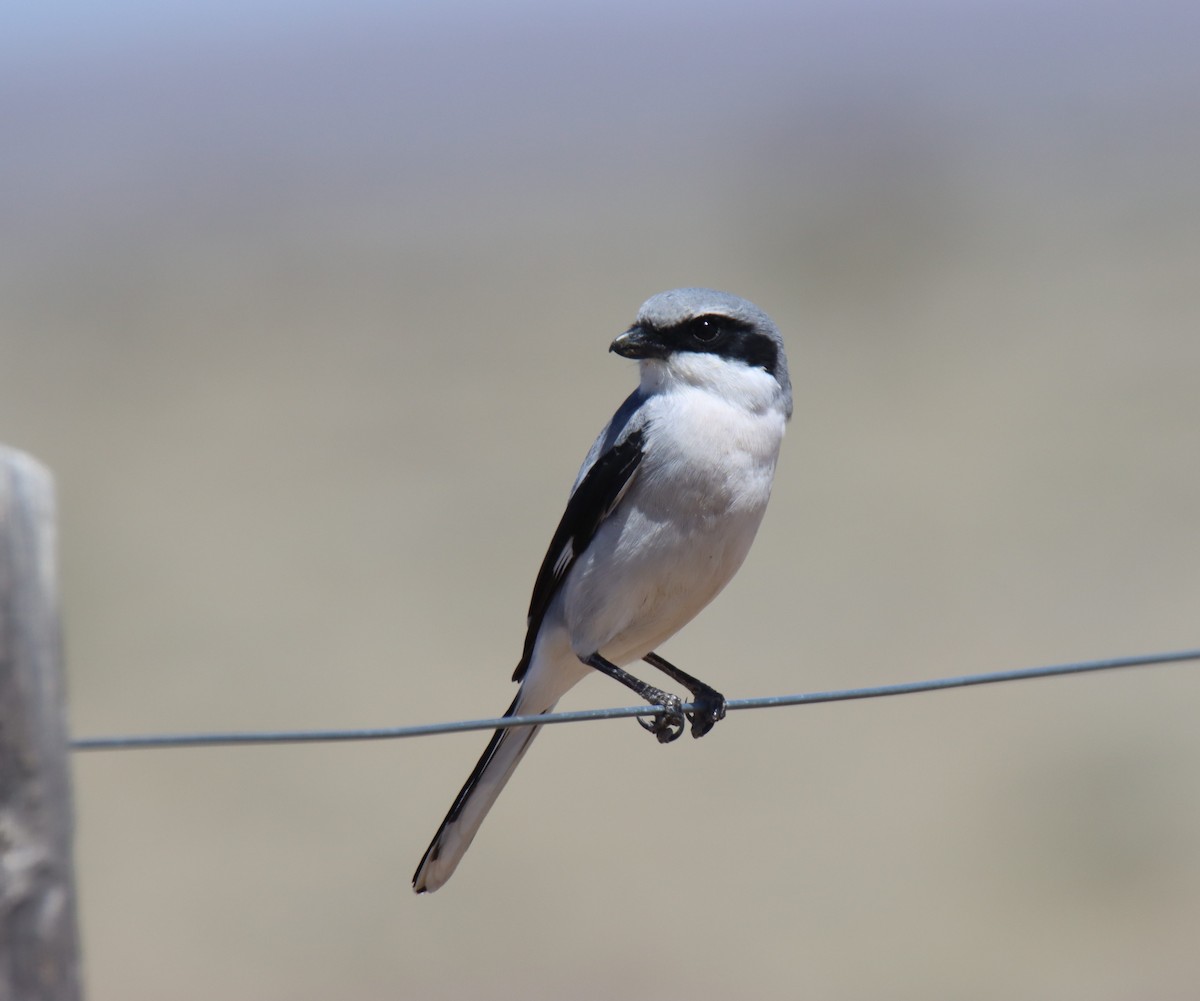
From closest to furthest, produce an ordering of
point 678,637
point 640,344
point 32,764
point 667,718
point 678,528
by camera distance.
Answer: point 32,764 → point 678,528 → point 667,718 → point 640,344 → point 678,637

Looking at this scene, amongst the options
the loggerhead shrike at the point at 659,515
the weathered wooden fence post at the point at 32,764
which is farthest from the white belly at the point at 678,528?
the weathered wooden fence post at the point at 32,764

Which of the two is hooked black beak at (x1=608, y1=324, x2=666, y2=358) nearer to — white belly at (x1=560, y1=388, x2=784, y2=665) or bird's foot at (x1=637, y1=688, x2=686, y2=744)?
white belly at (x1=560, y1=388, x2=784, y2=665)

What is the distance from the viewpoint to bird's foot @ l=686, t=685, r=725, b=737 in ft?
16.5

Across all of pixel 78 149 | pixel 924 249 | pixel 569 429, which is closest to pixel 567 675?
pixel 569 429

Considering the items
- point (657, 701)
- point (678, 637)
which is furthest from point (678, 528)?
point (678, 637)

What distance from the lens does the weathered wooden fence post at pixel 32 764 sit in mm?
2129

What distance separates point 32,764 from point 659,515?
282cm

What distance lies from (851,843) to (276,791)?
494 cm

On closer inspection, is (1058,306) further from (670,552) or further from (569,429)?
(670,552)

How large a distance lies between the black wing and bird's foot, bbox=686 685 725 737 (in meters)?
0.59

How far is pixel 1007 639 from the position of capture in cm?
1556

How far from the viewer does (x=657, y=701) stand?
5047 mm

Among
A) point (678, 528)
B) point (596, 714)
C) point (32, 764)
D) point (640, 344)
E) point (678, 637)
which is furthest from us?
point (678, 637)

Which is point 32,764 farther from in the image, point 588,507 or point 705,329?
point 705,329
